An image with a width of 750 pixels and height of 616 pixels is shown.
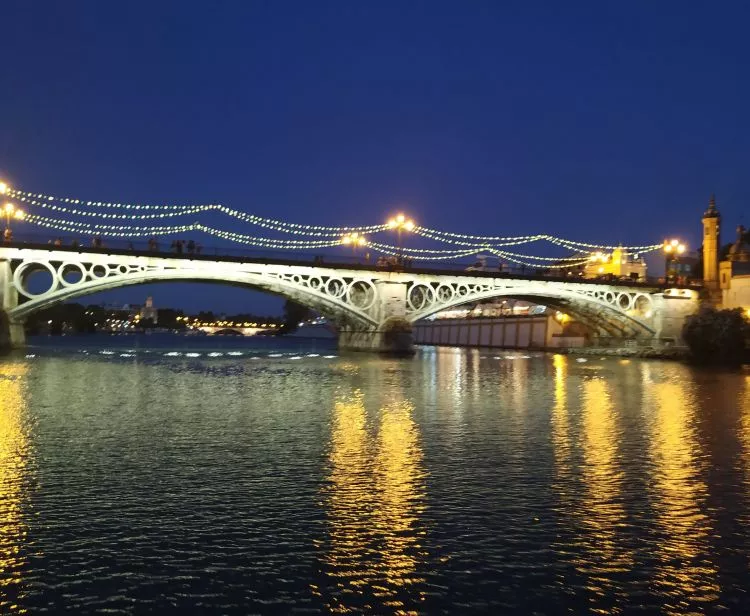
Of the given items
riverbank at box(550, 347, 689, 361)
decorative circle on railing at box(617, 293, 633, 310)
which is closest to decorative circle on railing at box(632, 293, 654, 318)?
decorative circle on railing at box(617, 293, 633, 310)

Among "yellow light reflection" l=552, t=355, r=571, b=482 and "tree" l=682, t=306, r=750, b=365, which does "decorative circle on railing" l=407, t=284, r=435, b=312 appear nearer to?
"tree" l=682, t=306, r=750, b=365

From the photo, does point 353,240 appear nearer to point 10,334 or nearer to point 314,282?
point 314,282

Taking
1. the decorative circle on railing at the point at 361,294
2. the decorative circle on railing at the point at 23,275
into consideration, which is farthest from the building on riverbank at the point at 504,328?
the decorative circle on railing at the point at 23,275

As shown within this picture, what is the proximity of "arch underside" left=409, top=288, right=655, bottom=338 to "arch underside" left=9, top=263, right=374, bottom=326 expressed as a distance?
31.4 ft

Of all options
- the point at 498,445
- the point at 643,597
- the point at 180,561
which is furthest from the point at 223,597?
the point at 498,445

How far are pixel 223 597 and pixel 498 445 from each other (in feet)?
37.1

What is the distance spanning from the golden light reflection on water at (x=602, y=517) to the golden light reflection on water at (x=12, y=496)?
21.9 ft

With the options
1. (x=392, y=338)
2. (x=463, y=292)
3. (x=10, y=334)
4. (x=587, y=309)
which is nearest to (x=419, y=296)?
(x=463, y=292)

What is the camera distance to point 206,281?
73.3 metres

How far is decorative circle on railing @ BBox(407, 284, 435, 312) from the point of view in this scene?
3260 inches

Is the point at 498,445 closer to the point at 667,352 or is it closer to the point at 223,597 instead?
the point at 223,597

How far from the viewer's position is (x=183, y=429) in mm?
21094

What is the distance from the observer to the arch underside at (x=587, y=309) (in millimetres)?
85312

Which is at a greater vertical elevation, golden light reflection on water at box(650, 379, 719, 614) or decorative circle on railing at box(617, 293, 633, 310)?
decorative circle on railing at box(617, 293, 633, 310)
